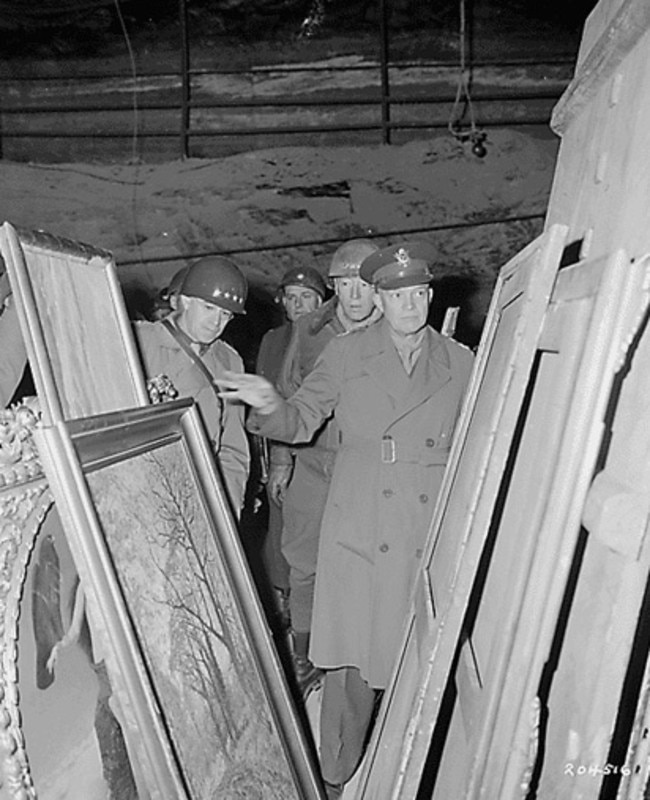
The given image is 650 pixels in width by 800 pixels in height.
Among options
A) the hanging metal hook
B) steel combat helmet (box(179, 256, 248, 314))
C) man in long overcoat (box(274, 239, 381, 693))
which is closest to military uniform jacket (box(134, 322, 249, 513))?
steel combat helmet (box(179, 256, 248, 314))

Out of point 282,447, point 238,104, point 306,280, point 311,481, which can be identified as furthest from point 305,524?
point 238,104

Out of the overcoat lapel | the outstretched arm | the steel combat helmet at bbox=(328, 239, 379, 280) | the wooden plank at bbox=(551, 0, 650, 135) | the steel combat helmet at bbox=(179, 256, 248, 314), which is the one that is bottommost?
the outstretched arm

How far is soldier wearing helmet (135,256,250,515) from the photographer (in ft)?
8.21

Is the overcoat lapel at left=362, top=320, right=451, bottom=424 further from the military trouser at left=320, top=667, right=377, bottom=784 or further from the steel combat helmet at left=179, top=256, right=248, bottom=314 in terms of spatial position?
the military trouser at left=320, top=667, right=377, bottom=784

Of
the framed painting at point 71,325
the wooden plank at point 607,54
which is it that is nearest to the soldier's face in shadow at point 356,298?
the wooden plank at point 607,54

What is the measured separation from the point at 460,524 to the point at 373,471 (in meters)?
0.74

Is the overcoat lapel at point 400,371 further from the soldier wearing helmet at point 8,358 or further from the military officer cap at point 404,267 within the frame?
the soldier wearing helmet at point 8,358

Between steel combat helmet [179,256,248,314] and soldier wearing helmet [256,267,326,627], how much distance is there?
1030 millimetres

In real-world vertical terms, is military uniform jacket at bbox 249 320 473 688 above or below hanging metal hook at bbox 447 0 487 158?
below

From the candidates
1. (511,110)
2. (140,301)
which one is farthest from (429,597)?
(511,110)

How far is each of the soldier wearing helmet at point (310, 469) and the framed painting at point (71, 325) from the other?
44.8 inches

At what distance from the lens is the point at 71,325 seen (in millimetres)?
1733

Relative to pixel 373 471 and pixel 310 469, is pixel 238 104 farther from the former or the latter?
pixel 373 471

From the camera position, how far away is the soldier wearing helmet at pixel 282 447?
11.5 feet
